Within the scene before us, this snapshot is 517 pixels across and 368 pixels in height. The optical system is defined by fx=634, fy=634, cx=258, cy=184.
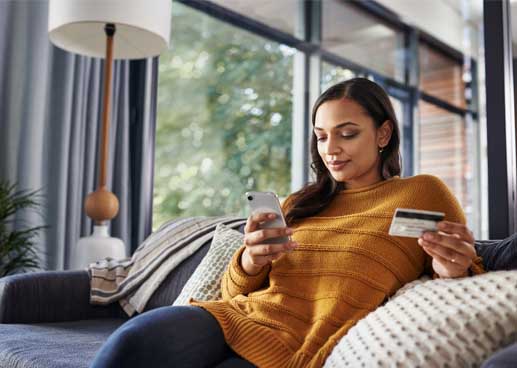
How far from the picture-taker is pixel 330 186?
1.58 meters

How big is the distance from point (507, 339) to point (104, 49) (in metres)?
2.29

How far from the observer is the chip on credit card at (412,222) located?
3.61 feet

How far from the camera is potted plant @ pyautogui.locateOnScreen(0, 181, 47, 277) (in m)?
2.51

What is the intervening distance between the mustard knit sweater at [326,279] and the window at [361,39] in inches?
138

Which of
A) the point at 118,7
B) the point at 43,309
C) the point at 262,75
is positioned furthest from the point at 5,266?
the point at 262,75

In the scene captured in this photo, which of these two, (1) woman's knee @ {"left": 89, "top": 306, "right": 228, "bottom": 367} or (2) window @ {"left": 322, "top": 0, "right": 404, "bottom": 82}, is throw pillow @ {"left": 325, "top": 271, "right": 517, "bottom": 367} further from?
(2) window @ {"left": 322, "top": 0, "right": 404, "bottom": 82}

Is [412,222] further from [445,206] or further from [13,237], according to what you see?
[13,237]

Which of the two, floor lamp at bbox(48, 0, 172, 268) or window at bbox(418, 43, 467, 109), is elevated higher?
window at bbox(418, 43, 467, 109)

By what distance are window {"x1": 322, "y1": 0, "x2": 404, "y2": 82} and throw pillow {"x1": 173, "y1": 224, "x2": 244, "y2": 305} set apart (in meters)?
3.19

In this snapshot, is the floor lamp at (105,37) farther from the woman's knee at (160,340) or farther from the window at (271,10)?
the woman's knee at (160,340)

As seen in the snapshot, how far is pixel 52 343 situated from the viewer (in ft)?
Result: 5.36

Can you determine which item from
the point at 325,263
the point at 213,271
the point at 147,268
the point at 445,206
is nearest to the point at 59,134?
the point at 147,268

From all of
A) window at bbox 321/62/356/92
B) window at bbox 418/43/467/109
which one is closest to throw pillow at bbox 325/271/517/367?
window at bbox 321/62/356/92

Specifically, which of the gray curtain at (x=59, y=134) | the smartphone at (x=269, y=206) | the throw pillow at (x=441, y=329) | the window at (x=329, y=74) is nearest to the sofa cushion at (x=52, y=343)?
the smartphone at (x=269, y=206)
